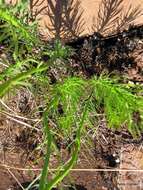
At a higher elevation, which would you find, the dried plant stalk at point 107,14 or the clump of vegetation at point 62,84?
the dried plant stalk at point 107,14

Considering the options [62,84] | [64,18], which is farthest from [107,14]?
[62,84]

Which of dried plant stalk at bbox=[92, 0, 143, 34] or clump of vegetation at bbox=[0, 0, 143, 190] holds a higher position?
dried plant stalk at bbox=[92, 0, 143, 34]

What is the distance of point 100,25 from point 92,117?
1.03ft

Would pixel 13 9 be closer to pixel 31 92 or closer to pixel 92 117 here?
pixel 31 92

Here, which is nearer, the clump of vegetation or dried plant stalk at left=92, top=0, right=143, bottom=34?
the clump of vegetation

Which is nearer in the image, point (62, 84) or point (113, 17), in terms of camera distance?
point (62, 84)

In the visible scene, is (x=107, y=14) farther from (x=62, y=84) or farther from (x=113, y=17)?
(x=62, y=84)

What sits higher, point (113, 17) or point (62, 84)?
point (113, 17)

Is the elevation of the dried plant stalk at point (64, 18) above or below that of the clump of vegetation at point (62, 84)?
above

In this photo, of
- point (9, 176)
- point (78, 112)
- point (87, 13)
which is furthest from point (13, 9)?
point (9, 176)

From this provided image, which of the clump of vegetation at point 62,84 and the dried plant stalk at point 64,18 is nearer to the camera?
the clump of vegetation at point 62,84

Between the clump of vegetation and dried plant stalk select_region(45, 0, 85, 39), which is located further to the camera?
dried plant stalk select_region(45, 0, 85, 39)

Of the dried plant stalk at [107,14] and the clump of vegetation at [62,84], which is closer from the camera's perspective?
the clump of vegetation at [62,84]

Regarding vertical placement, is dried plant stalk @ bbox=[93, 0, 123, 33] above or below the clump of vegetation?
above
